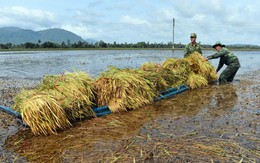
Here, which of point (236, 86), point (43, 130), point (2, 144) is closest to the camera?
point (2, 144)

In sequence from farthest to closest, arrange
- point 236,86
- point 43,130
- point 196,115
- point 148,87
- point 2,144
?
1. point 236,86
2. point 148,87
3. point 196,115
4. point 43,130
5. point 2,144

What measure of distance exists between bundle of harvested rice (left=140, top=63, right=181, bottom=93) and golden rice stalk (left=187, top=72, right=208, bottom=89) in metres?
0.58

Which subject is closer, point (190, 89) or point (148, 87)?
point (148, 87)

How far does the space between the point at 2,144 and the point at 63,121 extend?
43.3 inches

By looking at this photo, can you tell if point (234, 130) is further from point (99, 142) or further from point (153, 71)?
point (153, 71)

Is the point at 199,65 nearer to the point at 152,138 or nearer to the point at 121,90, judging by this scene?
the point at 121,90

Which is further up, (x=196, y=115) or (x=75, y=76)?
(x=75, y=76)

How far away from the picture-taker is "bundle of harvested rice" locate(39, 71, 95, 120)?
522 cm

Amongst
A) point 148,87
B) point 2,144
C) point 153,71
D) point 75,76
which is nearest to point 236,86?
point 153,71

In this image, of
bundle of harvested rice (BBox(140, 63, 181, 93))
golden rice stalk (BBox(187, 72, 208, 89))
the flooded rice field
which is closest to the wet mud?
the flooded rice field

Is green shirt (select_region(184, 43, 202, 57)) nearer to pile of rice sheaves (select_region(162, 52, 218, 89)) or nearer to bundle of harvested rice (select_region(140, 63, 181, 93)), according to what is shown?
pile of rice sheaves (select_region(162, 52, 218, 89))

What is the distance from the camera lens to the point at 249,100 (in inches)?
282

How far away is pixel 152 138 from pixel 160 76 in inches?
133

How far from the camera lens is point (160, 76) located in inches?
296
